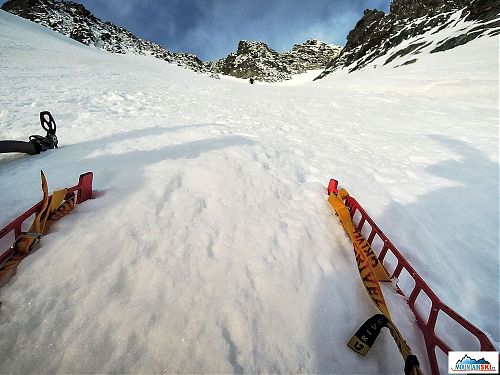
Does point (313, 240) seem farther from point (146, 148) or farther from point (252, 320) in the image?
point (146, 148)

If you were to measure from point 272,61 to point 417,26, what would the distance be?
248 ft

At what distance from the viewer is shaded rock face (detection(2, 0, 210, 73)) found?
149 ft

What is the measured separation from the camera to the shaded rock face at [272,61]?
9988 centimetres

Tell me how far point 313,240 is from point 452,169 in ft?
12.8

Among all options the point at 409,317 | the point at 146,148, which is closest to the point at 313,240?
the point at 409,317

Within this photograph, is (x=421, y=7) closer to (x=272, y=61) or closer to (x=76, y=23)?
(x=76, y=23)

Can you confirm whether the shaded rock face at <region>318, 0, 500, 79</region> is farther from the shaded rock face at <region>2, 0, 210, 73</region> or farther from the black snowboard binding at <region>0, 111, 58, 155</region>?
the shaded rock face at <region>2, 0, 210, 73</region>

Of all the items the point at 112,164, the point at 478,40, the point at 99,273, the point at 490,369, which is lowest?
the point at 490,369

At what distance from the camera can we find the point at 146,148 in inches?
187

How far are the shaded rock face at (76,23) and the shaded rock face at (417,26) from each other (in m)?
43.7

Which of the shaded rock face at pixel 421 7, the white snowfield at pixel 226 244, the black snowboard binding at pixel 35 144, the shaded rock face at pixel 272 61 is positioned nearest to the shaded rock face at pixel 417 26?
the shaded rock face at pixel 421 7

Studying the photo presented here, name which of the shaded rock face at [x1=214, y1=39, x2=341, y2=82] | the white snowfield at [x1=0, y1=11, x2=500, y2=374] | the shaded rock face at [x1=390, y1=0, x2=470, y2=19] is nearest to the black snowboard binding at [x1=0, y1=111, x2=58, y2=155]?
the white snowfield at [x1=0, y1=11, x2=500, y2=374]

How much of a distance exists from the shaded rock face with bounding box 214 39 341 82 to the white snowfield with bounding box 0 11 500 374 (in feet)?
302

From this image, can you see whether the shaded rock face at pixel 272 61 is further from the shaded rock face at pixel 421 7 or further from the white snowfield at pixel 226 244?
the white snowfield at pixel 226 244
